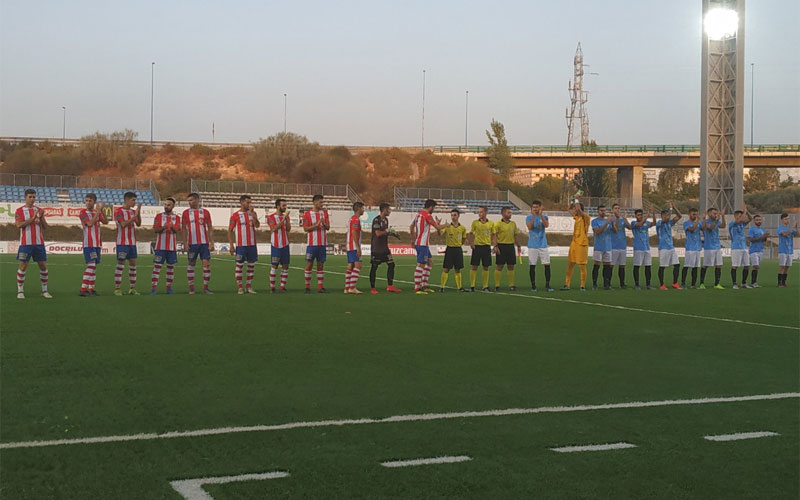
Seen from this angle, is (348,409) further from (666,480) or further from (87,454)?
(666,480)

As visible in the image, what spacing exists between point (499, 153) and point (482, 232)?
3043 inches

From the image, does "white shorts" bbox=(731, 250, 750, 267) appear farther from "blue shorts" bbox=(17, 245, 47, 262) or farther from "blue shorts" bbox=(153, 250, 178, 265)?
"blue shorts" bbox=(17, 245, 47, 262)

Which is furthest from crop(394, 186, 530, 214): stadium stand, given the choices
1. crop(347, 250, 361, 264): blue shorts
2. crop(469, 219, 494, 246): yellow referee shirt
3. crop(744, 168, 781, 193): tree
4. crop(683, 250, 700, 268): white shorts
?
crop(744, 168, 781, 193): tree

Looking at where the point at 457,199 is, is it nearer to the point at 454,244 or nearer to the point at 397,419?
the point at 454,244

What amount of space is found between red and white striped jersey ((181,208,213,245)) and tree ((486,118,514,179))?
7826 centimetres

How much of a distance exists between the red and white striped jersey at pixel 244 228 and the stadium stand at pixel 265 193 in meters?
43.1

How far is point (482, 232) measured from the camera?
19828mm

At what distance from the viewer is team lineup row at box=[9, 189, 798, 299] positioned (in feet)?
55.1

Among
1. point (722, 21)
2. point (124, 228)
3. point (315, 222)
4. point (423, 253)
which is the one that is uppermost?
point (722, 21)

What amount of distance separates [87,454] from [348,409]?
2031 mm

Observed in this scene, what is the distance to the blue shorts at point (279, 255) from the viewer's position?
59.5ft

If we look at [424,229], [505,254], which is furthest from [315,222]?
[505,254]

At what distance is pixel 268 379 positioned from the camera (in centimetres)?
792

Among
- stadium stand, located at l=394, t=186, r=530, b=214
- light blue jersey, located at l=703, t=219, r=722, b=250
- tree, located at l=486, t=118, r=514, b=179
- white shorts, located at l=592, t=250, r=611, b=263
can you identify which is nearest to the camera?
white shorts, located at l=592, t=250, r=611, b=263
